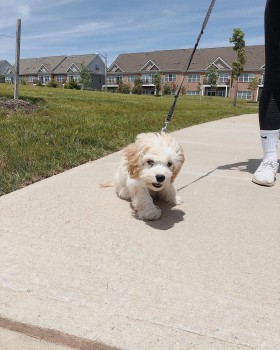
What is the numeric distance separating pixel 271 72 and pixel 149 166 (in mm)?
2251

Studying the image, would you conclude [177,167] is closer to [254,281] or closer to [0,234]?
[254,281]

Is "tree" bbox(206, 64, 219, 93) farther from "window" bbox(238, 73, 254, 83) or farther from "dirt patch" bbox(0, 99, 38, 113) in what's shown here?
"dirt patch" bbox(0, 99, 38, 113)

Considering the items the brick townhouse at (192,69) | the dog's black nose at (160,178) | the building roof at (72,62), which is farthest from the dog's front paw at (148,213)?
the building roof at (72,62)

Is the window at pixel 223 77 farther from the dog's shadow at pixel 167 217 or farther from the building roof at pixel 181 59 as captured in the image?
the dog's shadow at pixel 167 217

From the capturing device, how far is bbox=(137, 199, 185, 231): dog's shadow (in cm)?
301

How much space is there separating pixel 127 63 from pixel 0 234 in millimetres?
86891

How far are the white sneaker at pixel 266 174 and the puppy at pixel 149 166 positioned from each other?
145cm

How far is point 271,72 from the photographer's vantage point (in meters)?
4.34

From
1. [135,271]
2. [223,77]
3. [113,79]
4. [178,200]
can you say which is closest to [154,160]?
[178,200]

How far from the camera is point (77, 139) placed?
582 centimetres

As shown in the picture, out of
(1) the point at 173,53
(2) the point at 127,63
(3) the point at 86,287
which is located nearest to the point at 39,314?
(3) the point at 86,287

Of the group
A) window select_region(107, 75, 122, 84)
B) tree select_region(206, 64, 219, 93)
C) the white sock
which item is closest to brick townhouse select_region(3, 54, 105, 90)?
window select_region(107, 75, 122, 84)

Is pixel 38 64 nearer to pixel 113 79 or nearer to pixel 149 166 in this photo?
pixel 113 79

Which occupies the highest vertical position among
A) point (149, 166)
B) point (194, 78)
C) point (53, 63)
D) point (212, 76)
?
point (53, 63)
